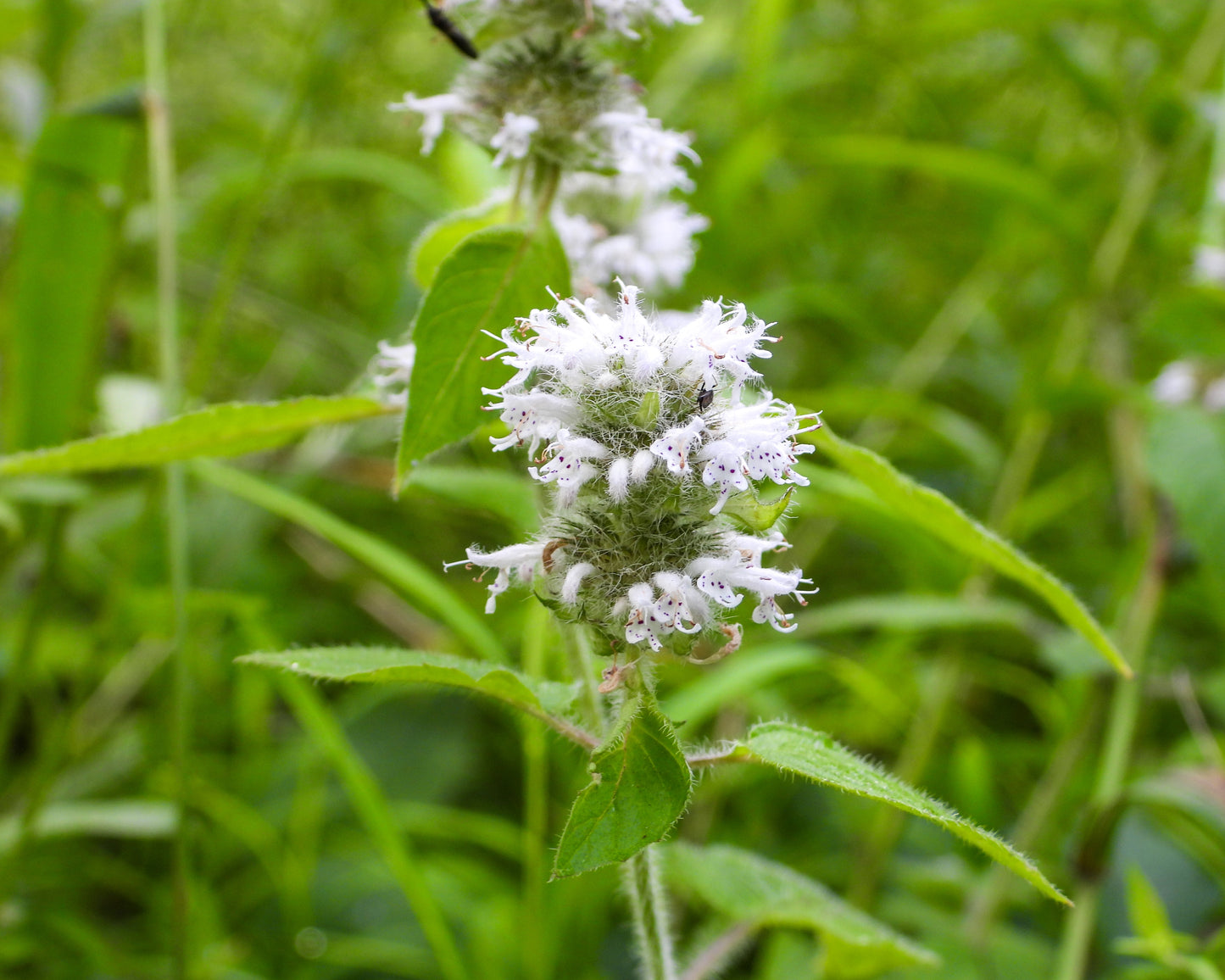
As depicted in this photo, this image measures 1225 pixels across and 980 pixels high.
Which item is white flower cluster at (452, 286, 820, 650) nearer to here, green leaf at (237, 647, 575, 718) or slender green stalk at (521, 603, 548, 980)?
green leaf at (237, 647, 575, 718)

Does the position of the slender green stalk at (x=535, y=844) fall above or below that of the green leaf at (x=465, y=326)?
below

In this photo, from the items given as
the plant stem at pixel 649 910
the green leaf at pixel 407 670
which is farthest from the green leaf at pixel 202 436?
the plant stem at pixel 649 910

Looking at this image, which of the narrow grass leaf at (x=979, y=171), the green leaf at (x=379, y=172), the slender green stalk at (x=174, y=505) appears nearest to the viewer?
the slender green stalk at (x=174, y=505)

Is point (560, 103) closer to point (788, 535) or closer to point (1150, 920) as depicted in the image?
point (1150, 920)

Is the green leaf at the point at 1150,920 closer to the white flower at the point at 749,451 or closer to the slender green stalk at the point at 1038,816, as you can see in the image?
the slender green stalk at the point at 1038,816

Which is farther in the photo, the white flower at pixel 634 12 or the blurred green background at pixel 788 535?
the blurred green background at pixel 788 535

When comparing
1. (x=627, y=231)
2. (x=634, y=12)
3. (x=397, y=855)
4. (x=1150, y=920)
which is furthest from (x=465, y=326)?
(x=1150, y=920)

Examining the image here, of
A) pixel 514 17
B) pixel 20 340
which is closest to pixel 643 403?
pixel 514 17
